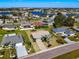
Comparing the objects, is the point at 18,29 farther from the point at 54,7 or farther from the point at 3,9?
the point at 54,7

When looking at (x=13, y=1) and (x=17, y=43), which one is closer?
(x=17, y=43)

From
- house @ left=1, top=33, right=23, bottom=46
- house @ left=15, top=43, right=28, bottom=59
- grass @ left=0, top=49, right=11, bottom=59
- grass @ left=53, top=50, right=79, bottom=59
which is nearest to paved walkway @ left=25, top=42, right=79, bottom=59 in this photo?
grass @ left=53, top=50, right=79, bottom=59

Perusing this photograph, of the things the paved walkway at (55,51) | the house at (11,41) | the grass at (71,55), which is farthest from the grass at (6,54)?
the grass at (71,55)

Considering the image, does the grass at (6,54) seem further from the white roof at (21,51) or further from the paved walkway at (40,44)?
the paved walkway at (40,44)

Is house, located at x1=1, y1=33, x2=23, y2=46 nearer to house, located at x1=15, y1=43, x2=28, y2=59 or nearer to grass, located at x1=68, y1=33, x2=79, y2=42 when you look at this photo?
house, located at x1=15, y1=43, x2=28, y2=59

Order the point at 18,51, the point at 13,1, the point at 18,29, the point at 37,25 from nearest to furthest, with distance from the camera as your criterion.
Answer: the point at 18,51 < the point at 18,29 < the point at 37,25 < the point at 13,1

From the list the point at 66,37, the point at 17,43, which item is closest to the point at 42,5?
the point at 66,37

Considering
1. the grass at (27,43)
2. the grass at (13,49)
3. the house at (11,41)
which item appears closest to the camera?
the grass at (13,49)

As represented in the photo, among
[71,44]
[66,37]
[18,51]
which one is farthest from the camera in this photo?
[66,37]

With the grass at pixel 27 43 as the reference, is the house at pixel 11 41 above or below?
above
